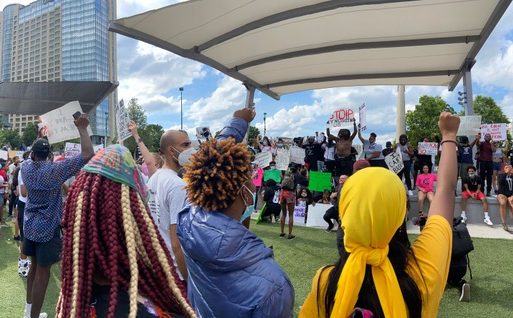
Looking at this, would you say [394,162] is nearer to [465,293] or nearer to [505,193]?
[505,193]

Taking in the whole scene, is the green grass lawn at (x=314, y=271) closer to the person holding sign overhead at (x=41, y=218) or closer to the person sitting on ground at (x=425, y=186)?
the person holding sign overhead at (x=41, y=218)

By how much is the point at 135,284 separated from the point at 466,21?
7.20 meters

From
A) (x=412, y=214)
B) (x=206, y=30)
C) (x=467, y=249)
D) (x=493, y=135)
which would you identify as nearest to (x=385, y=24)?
(x=206, y=30)

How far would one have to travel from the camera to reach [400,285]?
1525 millimetres

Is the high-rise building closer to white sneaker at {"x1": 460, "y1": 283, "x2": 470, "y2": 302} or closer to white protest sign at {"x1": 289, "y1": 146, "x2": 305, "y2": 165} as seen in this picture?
white protest sign at {"x1": 289, "y1": 146, "x2": 305, "y2": 165}

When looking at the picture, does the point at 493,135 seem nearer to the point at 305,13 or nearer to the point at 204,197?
the point at 305,13

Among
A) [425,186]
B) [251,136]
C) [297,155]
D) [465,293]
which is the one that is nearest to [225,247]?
[465,293]

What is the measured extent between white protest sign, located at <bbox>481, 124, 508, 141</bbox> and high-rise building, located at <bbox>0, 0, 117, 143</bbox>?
47454 mm

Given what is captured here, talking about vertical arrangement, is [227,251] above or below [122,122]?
below

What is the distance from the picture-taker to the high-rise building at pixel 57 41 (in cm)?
5866

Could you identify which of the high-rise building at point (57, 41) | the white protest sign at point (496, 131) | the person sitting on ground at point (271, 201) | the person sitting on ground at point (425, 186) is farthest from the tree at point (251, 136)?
the high-rise building at point (57, 41)

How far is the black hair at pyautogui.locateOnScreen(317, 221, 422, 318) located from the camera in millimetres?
1520

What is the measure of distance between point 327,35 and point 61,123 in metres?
4.89

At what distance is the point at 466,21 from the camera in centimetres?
688
